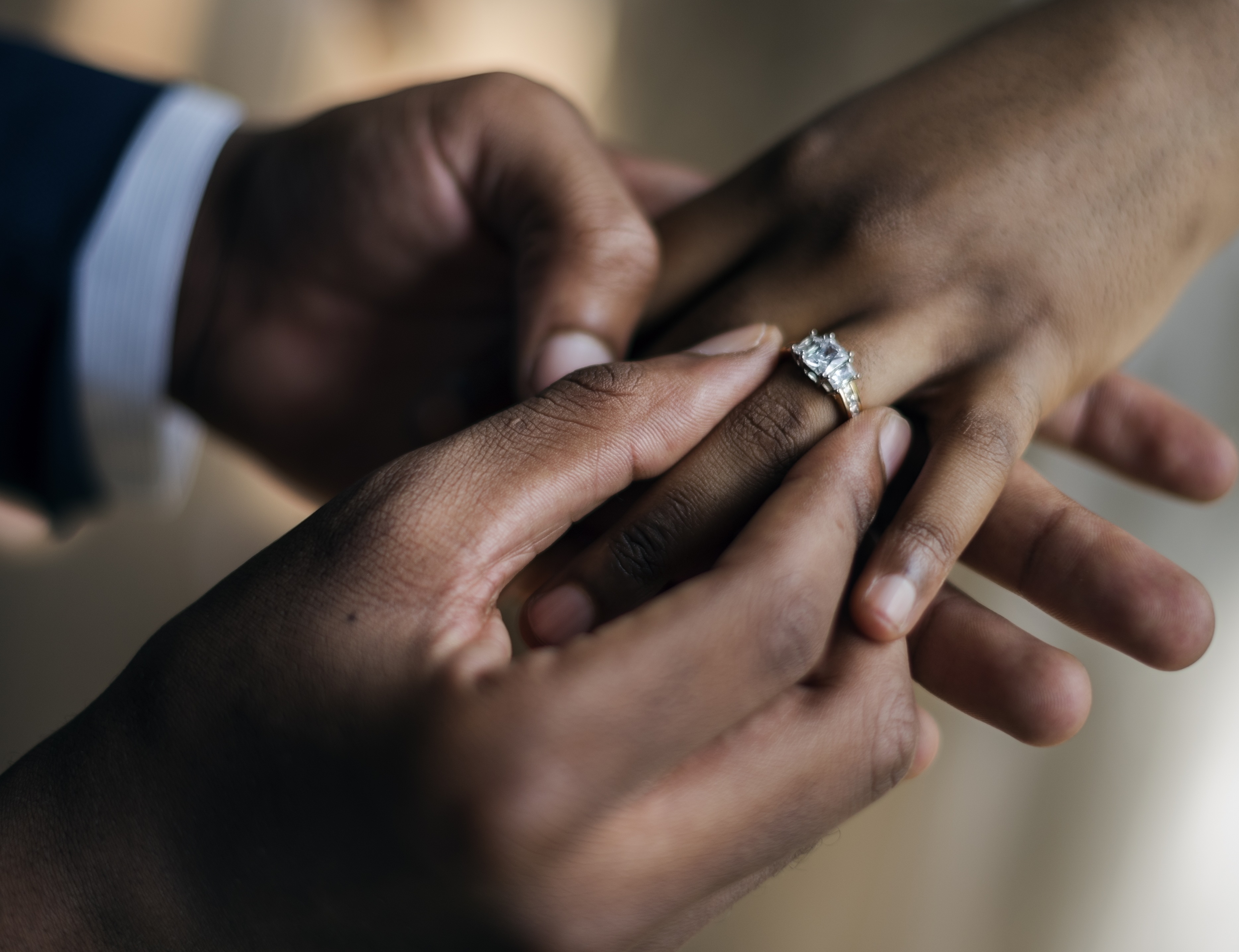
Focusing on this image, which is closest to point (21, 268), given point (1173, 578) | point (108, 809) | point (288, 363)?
point (288, 363)

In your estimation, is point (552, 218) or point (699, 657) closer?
point (699, 657)

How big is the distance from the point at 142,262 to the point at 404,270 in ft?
1.22

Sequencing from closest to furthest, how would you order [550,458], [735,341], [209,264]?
[550,458], [735,341], [209,264]

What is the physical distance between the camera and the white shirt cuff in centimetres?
117

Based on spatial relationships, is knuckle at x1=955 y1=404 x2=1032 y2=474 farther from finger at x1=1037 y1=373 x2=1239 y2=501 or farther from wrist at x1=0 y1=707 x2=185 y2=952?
wrist at x1=0 y1=707 x2=185 y2=952

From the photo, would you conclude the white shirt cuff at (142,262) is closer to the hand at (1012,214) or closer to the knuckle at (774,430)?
the hand at (1012,214)

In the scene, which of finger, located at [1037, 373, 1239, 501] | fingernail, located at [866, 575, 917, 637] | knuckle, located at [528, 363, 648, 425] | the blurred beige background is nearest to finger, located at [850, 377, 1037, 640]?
fingernail, located at [866, 575, 917, 637]

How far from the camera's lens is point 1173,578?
0.76 meters

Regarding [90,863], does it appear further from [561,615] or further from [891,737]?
[891,737]

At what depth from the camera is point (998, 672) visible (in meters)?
0.75

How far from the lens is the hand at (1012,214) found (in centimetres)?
85

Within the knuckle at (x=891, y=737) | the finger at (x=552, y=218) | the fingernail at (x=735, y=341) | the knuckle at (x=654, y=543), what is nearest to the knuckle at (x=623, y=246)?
the finger at (x=552, y=218)

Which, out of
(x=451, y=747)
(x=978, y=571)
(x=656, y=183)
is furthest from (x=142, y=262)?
(x=978, y=571)

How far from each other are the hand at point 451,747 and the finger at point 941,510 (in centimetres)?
5
